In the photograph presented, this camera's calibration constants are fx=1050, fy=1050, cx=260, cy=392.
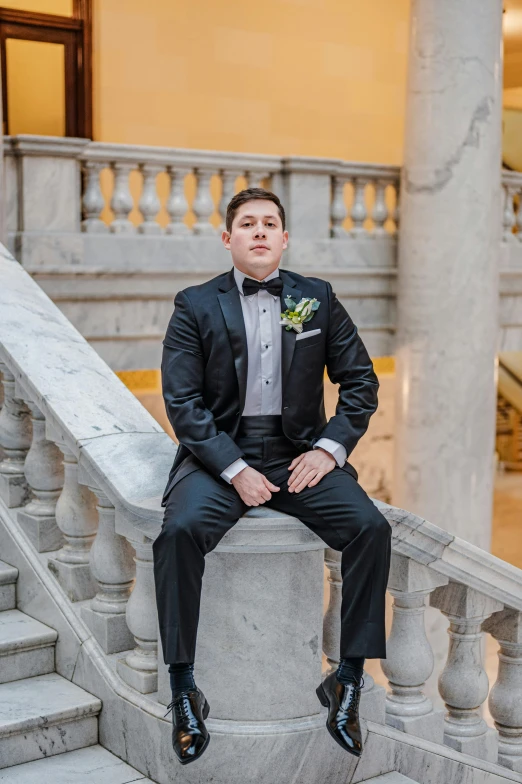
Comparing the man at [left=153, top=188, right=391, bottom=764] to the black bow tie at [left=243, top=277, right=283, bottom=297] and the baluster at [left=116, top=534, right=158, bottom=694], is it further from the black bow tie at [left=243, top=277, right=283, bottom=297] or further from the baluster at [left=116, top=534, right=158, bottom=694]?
the baluster at [left=116, top=534, right=158, bottom=694]

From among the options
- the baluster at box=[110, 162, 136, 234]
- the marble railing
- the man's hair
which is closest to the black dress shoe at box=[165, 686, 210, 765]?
the man's hair

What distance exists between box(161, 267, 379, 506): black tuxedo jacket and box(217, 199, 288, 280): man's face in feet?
0.26

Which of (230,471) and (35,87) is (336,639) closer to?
(230,471)

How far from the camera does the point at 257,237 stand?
10.0 feet

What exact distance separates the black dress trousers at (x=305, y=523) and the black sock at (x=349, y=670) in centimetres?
3

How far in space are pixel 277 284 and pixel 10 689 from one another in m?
1.56

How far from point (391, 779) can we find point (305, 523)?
89 cm

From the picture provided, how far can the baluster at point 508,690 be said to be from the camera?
11.3ft

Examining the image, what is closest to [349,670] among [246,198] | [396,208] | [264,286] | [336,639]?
[336,639]

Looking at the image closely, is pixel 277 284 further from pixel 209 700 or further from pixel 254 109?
pixel 254 109

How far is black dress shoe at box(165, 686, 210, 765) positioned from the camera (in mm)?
2680

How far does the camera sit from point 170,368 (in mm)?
2973

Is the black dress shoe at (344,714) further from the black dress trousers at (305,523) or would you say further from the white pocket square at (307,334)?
the white pocket square at (307,334)

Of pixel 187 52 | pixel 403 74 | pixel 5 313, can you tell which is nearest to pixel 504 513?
pixel 403 74
